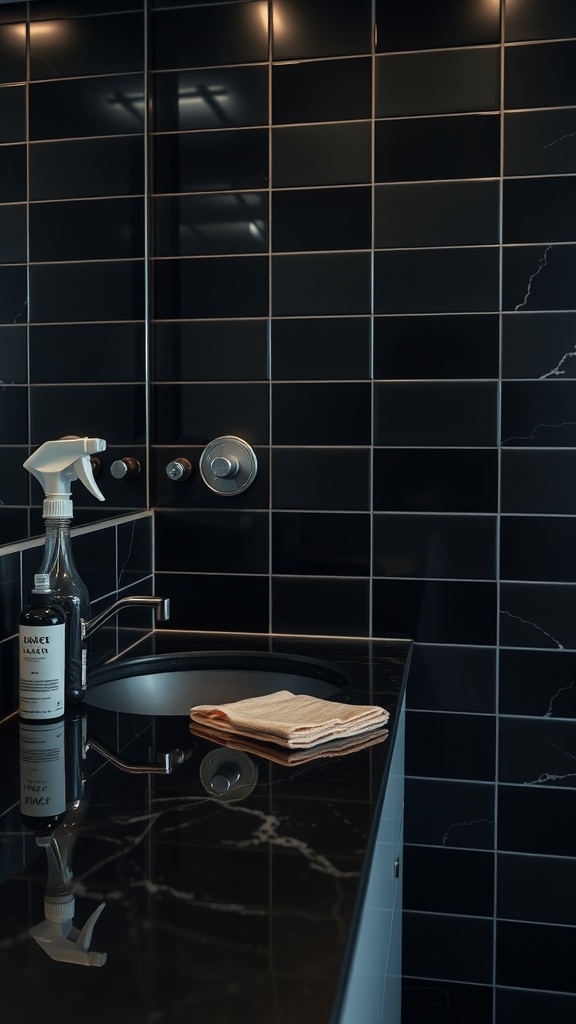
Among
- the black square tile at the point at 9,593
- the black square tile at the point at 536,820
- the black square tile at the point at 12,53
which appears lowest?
the black square tile at the point at 536,820

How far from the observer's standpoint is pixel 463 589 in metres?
2.07

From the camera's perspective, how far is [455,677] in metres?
2.08

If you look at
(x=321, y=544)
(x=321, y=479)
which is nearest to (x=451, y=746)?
(x=321, y=544)

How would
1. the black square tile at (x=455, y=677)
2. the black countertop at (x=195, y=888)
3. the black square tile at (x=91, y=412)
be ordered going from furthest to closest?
the black square tile at (x=455, y=677) → the black square tile at (x=91, y=412) → the black countertop at (x=195, y=888)

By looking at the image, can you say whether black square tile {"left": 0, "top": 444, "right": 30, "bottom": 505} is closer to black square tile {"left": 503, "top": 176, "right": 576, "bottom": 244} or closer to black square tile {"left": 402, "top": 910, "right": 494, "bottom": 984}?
black square tile {"left": 503, "top": 176, "right": 576, "bottom": 244}

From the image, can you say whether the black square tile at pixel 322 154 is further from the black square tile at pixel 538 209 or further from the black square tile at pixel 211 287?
the black square tile at pixel 538 209

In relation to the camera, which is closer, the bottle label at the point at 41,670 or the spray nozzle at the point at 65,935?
the spray nozzle at the point at 65,935

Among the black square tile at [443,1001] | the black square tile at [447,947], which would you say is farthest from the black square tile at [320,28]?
the black square tile at [443,1001]

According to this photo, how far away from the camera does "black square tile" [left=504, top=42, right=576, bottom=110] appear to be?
1980 millimetres

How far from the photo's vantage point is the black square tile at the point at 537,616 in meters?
2.04

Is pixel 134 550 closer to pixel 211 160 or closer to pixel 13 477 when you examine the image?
pixel 13 477

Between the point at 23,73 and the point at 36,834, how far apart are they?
1.46 m

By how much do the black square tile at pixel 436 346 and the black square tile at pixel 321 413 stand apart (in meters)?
0.08

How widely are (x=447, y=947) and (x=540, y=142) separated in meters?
1.77
